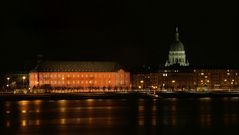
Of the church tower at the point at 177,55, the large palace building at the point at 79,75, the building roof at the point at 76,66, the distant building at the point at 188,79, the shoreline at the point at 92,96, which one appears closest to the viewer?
the shoreline at the point at 92,96

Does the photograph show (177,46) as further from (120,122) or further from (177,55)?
(120,122)

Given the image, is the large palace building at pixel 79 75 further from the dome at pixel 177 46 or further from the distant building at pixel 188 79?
the dome at pixel 177 46

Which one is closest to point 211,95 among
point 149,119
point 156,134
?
point 149,119

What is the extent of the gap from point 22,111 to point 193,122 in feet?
63.2

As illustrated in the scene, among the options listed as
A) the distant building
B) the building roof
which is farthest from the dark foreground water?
the distant building

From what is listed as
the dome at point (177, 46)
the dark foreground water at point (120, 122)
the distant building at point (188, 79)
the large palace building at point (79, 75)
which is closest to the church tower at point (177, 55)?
the dome at point (177, 46)

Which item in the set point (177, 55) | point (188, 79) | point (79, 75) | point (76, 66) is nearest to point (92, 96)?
point (79, 75)

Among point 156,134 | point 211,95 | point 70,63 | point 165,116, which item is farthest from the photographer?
point 70,63

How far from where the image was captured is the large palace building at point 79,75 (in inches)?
5028

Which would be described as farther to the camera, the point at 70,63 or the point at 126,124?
the point at 70,63

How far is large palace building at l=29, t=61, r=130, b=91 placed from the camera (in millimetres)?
127713

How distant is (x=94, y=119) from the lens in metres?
50.5

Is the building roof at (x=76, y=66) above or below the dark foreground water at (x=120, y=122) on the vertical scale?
above

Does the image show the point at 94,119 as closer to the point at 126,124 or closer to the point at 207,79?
the point at 126,124
